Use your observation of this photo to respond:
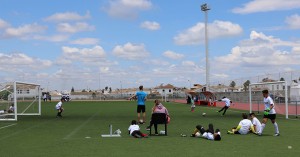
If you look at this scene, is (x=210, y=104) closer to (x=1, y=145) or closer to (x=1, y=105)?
(x=1, y=105)

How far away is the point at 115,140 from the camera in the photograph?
1458cm

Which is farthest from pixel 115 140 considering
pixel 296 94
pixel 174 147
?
pixel 296 94

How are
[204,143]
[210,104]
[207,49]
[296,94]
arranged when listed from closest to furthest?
1. [204,143]
2. [296,94]
3. [210,104]
4. [207,49]

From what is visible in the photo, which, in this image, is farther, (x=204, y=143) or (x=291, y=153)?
(x=204, y=143)

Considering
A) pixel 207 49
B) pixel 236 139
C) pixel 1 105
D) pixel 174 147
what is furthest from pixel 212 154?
pixel 207 49

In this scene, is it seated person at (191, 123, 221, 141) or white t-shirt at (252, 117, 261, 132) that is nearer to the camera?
seated person at (191, 123, 221, 141)

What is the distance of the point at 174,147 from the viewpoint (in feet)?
41.5

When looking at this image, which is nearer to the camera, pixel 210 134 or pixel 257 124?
pixel 210 134

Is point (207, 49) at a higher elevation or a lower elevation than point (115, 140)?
higher

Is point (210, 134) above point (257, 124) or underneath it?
underneath

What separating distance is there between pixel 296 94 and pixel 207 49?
73.0 ft

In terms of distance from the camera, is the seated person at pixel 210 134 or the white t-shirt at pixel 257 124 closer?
the seated person at pixel 210 134

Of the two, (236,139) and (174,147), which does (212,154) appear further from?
(236,139)

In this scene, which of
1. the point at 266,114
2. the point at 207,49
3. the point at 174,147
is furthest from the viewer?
the point at 207,49
